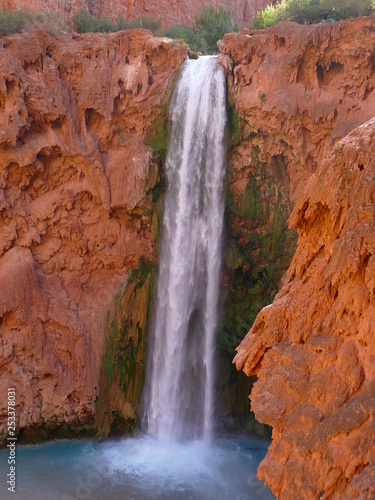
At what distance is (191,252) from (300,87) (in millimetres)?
5227

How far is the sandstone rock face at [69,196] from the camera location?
13.7 m

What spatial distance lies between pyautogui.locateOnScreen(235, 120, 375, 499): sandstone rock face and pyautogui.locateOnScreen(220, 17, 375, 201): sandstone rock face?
8.34 m

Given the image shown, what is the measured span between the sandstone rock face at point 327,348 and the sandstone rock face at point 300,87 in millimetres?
8342

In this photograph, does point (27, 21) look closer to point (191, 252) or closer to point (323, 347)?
point (191, 252)

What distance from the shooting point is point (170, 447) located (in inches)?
529

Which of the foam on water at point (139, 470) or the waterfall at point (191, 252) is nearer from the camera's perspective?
the foam on water at point (139, 470)

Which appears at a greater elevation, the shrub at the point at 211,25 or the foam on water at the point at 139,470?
the shrub at the point at 211,25

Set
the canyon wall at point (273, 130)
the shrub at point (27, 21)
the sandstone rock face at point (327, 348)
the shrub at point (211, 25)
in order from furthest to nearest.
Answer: the shrub at point (211, 25), the shrub at point (27, 21), the canyon wall at point (273, 130), the sandstone rock face at point (327, 348)

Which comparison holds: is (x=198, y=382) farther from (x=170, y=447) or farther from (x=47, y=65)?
(x=47, y=65)

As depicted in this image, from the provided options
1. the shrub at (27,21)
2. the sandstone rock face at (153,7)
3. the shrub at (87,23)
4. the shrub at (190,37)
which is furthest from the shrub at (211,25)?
the shrub at (27,21)

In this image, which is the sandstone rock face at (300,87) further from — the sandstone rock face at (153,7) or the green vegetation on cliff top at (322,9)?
the sandstone rock face at (153,7)

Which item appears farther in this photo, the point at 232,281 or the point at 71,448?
the point at 232,281

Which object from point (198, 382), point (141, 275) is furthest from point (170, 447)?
point (141, 275)

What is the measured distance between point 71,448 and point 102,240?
5.47 m
